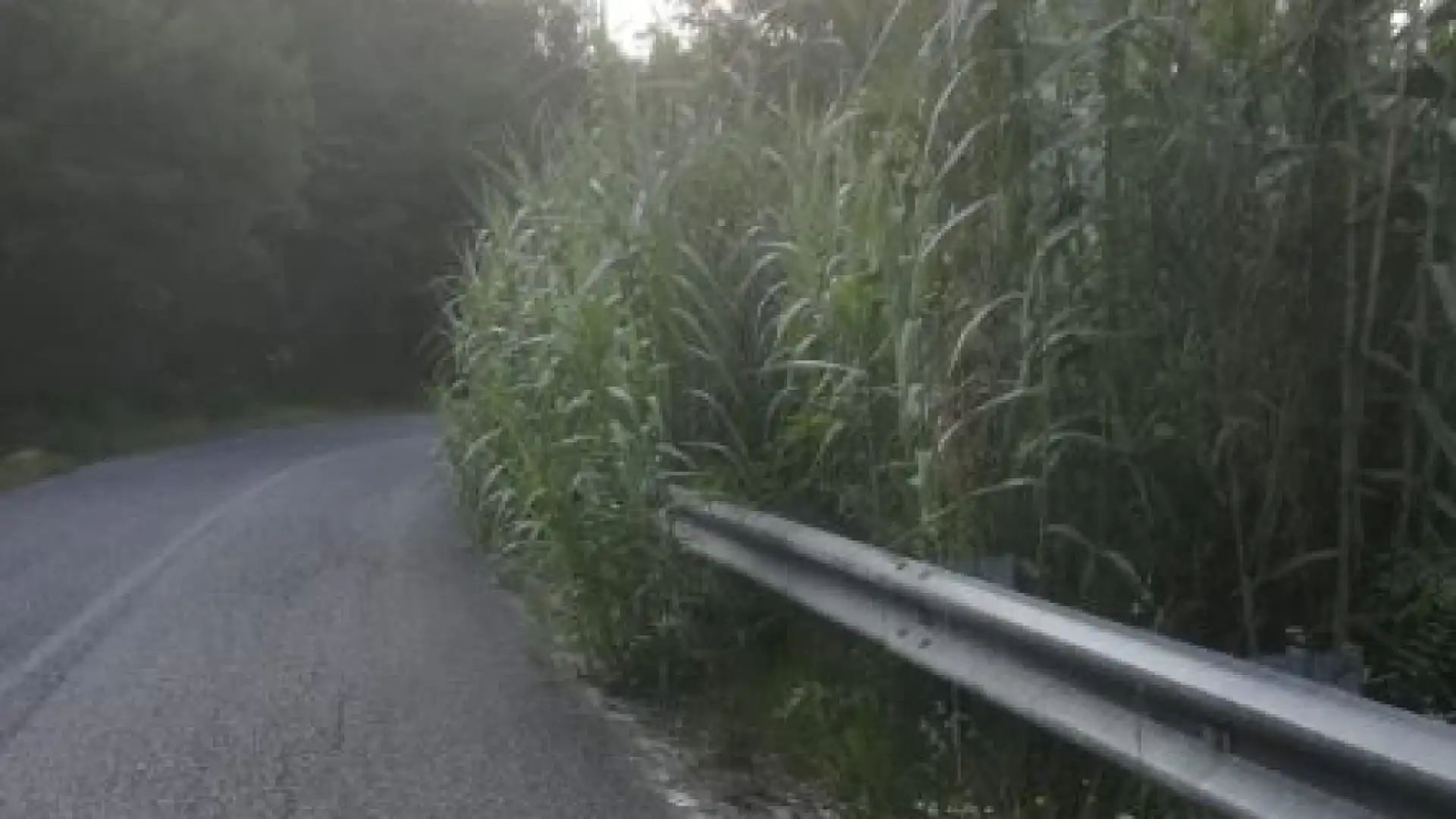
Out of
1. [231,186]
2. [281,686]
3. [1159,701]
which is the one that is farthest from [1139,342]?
[231,186]

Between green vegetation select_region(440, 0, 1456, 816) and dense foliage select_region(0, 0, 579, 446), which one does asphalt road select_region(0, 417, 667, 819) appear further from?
dense foliage select_region(0, 0, 579, 446)

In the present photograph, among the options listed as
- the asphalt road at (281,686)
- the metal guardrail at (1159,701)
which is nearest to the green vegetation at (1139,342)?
the metal guardrail at (1159,701)

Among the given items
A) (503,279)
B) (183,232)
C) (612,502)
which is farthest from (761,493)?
(183,232)

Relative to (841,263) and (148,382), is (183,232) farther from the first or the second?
(841,263)

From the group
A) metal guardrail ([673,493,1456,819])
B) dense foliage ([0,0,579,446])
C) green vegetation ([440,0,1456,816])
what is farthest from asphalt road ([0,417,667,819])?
dense foliage ([0,0,579,446])

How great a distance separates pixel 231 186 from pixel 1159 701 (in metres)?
34.1

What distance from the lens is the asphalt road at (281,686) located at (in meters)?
5.83

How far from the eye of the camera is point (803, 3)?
21.6 feet

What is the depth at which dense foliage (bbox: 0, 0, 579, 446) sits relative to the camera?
103 ft

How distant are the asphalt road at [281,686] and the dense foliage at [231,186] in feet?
20.5

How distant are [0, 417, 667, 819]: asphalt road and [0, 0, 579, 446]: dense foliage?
624cm

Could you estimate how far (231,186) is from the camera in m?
35.9

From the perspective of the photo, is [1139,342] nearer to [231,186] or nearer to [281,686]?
[281,686]

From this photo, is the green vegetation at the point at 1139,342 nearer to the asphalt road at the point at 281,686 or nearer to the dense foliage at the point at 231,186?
the asphalt road at the point at 281,686
